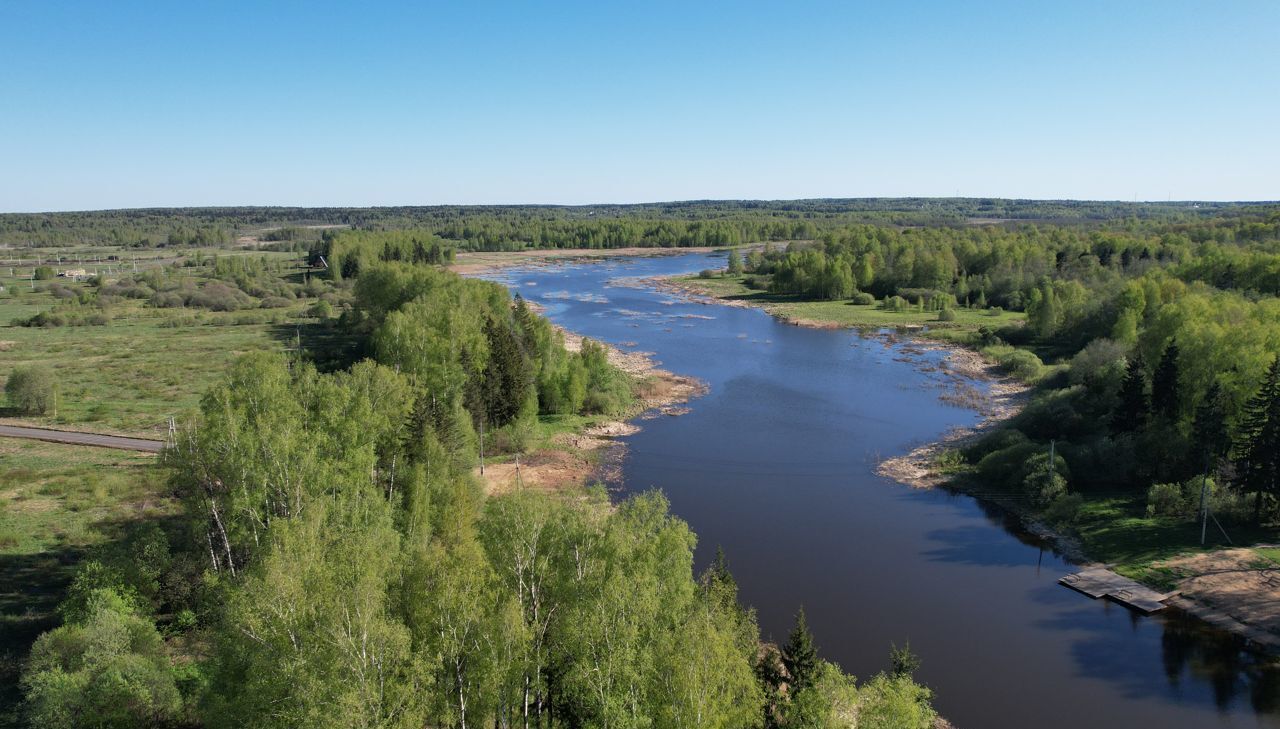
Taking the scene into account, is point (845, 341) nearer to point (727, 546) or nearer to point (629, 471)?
point (629, 471)

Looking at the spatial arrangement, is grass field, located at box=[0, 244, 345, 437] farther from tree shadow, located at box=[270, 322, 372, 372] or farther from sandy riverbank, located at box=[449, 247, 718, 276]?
sandy riverbank, located at box=[449, 247, 718, 276]

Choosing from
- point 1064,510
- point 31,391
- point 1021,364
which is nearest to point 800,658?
point 1064,510

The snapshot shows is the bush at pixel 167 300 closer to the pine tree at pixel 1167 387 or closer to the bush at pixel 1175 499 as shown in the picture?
the pine tree at pixel 1167 387

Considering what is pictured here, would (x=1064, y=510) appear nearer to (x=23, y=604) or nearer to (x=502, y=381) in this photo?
(x=502, y=381)

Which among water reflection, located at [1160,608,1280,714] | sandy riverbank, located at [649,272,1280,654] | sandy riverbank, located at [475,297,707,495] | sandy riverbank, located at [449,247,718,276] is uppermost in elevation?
sandy riverbank, located at [449,247,718,276]

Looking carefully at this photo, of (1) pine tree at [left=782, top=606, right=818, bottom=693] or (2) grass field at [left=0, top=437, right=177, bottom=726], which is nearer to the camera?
(1) pine tree at [left=782, top=606, right=818, bottom=693]

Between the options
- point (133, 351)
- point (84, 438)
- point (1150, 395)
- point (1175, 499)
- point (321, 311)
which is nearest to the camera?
point (1175, 499)

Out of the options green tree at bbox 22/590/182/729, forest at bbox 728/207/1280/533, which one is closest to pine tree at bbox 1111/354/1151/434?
forest at bbox 728/207/1280/533

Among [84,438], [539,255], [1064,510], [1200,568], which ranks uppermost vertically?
[539,255]
